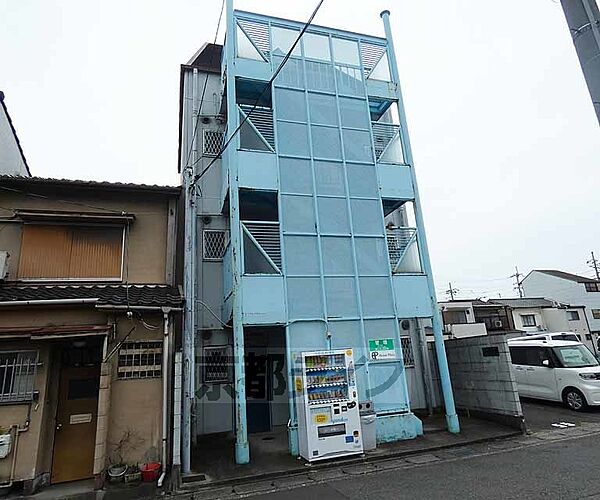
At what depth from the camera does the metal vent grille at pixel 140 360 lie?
6672mm

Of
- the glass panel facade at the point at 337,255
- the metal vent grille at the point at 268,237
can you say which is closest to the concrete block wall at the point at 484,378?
the glass panel facade at the point at 337,255

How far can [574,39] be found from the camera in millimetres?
2178

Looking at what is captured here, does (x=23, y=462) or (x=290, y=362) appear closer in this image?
(x=23, y=462)

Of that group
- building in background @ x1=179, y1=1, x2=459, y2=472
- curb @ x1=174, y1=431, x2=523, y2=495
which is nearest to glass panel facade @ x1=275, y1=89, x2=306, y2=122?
building in background @ x1=179, y1=1, x2=459, y2=472

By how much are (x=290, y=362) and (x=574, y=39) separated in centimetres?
669

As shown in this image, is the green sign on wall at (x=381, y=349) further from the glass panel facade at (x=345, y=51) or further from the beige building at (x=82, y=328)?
the glass panel facade at (x=345, y=51)

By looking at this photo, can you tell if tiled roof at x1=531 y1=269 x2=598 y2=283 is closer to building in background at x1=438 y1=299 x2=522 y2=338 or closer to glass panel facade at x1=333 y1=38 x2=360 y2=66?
building in background at x1=438 y1=299 x2=522 y2=338

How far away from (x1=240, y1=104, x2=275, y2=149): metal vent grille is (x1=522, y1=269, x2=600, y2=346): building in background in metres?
33.3

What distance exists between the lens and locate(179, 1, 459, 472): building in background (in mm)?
7930

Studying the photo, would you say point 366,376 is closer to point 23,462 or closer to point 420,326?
point 420,326

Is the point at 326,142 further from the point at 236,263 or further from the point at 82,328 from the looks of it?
the point at 82,328

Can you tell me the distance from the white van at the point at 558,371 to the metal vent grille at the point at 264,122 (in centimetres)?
978

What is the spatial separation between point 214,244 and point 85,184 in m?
3.43

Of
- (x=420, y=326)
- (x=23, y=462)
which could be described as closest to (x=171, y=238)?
(x=23, y=462)
